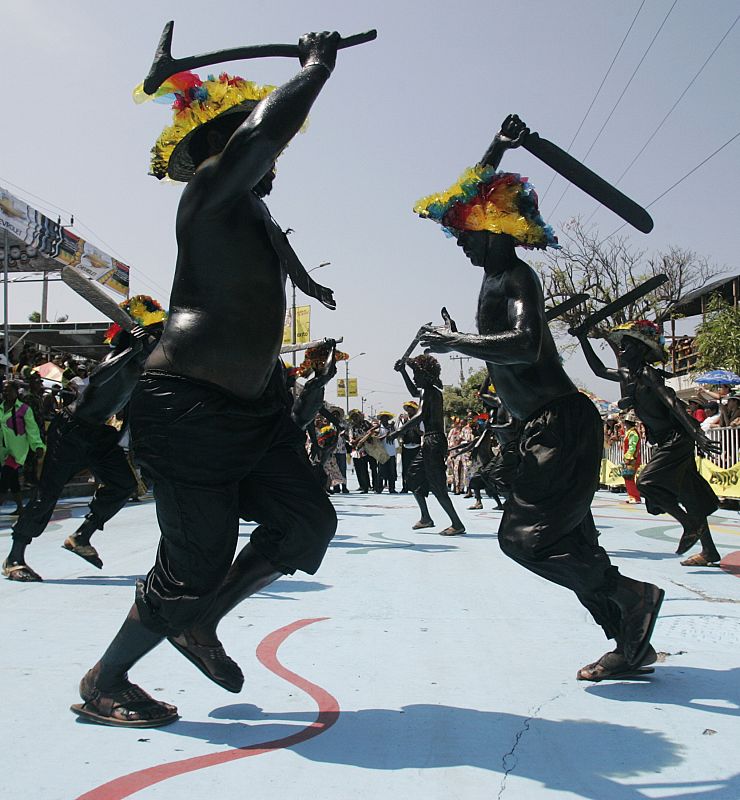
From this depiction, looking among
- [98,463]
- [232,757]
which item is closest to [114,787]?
[232,757]

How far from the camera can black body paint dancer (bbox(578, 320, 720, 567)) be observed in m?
6.24

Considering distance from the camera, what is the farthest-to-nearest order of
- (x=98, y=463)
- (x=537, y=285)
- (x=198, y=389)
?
Result: (x=98, y=463) → (x=537, y=285) → (x=198, y=389)

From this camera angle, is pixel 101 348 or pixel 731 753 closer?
pixel 731 753

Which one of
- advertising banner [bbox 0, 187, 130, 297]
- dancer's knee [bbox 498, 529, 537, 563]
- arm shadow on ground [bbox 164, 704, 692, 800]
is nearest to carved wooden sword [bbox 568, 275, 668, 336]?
dancer's knee [bbox 498, 529, 537, 563]

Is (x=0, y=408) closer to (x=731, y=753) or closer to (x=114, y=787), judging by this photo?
(x=114, y=787)

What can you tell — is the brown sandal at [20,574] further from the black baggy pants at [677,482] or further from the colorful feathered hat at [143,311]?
the black baggy pants at [677,482]

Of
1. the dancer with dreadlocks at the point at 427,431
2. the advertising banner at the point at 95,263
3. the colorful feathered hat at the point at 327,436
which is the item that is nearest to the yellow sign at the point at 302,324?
the advertising banner at the point at 95,263

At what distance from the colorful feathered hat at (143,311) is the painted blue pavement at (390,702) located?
6.20 ft

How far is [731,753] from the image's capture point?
90.4 inches

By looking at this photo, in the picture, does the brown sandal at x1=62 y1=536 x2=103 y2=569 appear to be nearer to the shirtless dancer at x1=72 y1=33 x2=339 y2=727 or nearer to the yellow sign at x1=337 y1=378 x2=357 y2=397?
the shirtless dancer at x1=72 y1=33 x2=339 y2=727

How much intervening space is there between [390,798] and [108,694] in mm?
1058

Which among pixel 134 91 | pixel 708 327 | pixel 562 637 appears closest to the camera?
pixel 134 91

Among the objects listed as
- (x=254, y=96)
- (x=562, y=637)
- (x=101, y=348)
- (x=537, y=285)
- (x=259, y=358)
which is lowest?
(x=562, y=637)

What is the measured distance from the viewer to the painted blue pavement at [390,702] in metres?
2.11
